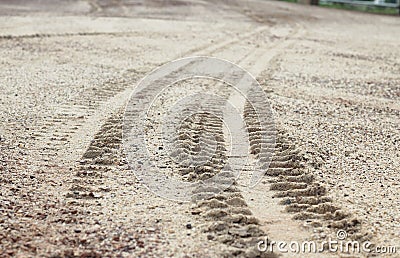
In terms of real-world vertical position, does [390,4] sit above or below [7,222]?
above

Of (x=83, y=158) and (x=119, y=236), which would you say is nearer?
(x=119, y=236)

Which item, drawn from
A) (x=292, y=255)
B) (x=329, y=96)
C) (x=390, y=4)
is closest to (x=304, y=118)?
(x=329, y=96)

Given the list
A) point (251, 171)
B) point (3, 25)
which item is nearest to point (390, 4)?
point (3, 25)

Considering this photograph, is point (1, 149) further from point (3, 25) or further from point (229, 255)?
point (3, 25)

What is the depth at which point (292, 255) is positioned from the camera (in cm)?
346

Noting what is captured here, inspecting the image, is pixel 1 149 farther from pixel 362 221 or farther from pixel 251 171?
pixel 362 221

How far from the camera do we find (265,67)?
933cm

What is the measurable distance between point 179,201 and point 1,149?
161cm

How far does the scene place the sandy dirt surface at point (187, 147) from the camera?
3.65 m

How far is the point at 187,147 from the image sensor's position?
16.8 ft

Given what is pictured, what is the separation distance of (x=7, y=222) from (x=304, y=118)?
3.47 m

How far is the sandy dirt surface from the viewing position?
365 centimetres

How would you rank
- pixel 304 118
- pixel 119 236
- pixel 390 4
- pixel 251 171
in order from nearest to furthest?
1. pixel 119 236
2. pixel 251 171
3. pixel 304 118
4. pixel 390 4

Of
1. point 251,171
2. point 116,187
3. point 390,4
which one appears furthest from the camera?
point 390,4
